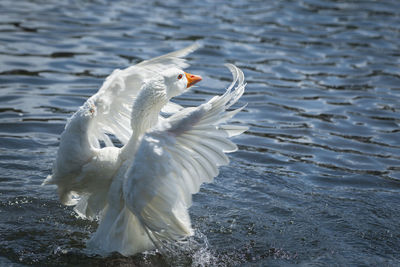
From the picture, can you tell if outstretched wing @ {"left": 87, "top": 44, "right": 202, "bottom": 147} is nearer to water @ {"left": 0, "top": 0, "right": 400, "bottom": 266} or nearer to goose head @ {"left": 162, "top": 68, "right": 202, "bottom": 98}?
goose head @ {"left": 162, "top": 68, "right": 202, "bottom": 98}

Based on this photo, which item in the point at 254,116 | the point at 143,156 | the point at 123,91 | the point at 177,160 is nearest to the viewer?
the point at 143,156

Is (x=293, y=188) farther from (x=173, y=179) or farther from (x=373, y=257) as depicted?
(x=173, y=179)

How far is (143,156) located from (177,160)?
36cm

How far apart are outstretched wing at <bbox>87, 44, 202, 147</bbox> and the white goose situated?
0.01m

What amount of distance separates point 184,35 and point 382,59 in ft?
15.2

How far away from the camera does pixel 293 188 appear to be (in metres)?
7.14

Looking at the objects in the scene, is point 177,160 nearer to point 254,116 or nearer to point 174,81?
point 174,81

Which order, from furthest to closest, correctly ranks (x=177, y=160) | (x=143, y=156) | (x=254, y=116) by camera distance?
(x=254, y=116) < (x=177, y=160) < (x=143, y=156)

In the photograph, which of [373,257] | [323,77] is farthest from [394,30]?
[373,257]

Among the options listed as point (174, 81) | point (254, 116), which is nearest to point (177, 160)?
point (174, 81)

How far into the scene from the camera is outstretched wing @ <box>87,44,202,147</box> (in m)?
5.79

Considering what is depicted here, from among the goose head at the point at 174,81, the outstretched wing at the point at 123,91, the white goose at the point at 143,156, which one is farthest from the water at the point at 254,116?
the goose head at the point at 174,81

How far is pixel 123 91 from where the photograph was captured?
19.5ft

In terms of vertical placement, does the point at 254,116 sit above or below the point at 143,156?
below
